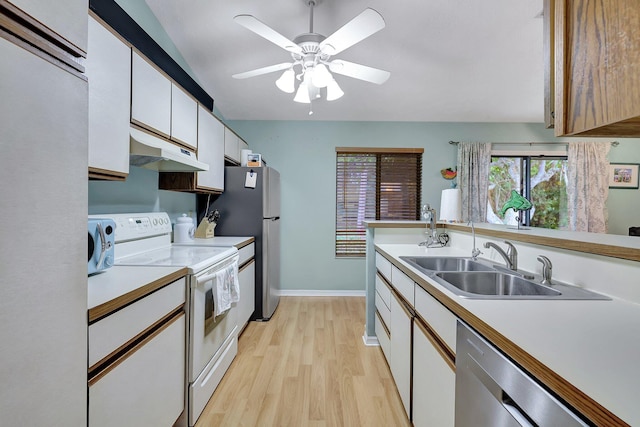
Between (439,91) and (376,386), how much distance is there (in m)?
3.02

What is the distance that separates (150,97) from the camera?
1715mm

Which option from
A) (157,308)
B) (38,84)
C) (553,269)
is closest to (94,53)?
(38,84)

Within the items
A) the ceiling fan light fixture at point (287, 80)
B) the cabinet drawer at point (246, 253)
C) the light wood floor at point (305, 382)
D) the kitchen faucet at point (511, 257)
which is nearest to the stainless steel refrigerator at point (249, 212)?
the cabinet drawer at point (246, 253)

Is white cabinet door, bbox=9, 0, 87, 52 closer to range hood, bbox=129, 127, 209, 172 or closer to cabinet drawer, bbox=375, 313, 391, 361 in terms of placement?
range hood, bbox=129, 127, 209, 172

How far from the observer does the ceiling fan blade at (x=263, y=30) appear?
1556mm

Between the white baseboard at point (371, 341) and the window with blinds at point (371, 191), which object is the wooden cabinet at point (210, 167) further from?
the white baseboard at point (371, 341)

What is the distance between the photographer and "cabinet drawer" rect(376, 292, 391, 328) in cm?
203

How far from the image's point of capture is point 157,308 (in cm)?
126

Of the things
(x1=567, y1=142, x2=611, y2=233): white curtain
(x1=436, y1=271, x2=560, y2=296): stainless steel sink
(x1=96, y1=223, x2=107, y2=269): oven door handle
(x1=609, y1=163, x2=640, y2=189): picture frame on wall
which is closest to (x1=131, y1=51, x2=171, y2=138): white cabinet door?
(x1=96, y1=223, x2=107, y2=269): oven door handle

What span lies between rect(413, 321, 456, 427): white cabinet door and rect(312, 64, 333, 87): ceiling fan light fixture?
1594 mm

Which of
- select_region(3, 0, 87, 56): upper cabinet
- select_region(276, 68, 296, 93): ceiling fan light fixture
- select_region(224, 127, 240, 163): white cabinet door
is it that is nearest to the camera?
select_region(3, 0, 87, 56): upper cabinet

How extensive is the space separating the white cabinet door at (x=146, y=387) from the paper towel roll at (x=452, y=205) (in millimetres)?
2040

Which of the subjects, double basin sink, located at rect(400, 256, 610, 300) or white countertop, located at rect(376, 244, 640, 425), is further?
double basin sink, located at rect(400, 256, 610, 300)

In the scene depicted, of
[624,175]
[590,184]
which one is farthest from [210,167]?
[624,175]
